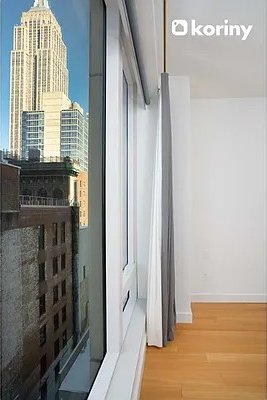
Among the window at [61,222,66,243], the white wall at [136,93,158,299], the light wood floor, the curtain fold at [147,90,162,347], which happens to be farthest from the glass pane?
the white wall at [136,93,158,299]

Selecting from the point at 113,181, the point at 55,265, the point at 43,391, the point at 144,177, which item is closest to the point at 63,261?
the point at 55,265

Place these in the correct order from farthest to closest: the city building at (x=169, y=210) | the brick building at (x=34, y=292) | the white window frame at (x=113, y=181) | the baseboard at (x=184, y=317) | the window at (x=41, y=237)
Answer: the baseboard at (x=184, y=317) → the white window frame at (x=113, y=181) → the city building at (x=169, y=210) → the window at (x=41, y=237) → the brick building at (x=34, y=292)

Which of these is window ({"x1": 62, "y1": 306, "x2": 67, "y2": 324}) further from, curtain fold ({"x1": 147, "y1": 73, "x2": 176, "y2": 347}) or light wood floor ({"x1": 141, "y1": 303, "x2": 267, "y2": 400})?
curtain fold ({"x1": 147, "y1": 73, "x2": 176, "y2": 347})

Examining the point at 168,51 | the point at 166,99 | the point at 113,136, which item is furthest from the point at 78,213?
the point at 168,51

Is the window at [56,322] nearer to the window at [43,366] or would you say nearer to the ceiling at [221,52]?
the window at [43,366]

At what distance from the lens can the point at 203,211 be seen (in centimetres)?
447

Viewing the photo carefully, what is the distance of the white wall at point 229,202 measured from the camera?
442 centimetres

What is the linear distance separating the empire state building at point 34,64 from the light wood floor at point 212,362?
1958mm

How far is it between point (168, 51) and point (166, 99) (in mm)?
466

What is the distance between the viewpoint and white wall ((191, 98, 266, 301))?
4.42 meters

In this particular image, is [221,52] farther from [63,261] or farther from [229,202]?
[63,261]

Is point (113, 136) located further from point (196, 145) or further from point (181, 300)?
point (196, 145)

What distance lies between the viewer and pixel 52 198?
1273 mm

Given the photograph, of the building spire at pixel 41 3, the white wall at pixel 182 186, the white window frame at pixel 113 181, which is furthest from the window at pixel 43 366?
the white wall at pixel 182 186
